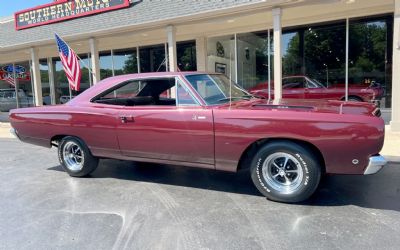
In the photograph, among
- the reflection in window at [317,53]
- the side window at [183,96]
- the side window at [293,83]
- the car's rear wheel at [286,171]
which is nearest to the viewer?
the car's rear wheel at [286,171]

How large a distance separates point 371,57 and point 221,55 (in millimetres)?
5082

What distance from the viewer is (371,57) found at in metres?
10.3

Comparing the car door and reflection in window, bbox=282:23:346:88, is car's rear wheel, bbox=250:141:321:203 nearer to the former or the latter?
the car door

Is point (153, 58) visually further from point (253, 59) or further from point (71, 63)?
point (71, 63)

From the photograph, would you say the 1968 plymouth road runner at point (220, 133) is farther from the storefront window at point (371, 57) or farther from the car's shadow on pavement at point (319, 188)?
the storefront window at point (371, 57)

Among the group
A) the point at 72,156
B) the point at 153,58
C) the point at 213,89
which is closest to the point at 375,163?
the point at 213,89

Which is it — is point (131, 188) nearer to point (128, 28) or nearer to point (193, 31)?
point (128, 28)

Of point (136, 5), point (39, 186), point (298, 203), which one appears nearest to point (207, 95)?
point (298, 203)

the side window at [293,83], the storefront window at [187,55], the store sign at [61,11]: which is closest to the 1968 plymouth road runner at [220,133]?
the side window at [293,83]

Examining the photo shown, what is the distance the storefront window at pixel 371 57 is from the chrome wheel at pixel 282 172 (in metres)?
7.39

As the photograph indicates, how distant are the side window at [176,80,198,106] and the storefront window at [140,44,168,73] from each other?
9.60 meters

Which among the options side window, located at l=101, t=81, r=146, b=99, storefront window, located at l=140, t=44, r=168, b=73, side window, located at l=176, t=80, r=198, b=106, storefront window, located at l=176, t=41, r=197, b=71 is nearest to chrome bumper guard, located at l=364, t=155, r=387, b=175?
side window, located at l=176, t=80, r=198, b=106

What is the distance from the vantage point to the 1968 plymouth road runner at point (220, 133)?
374 cm

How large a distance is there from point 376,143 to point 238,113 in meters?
1.51
